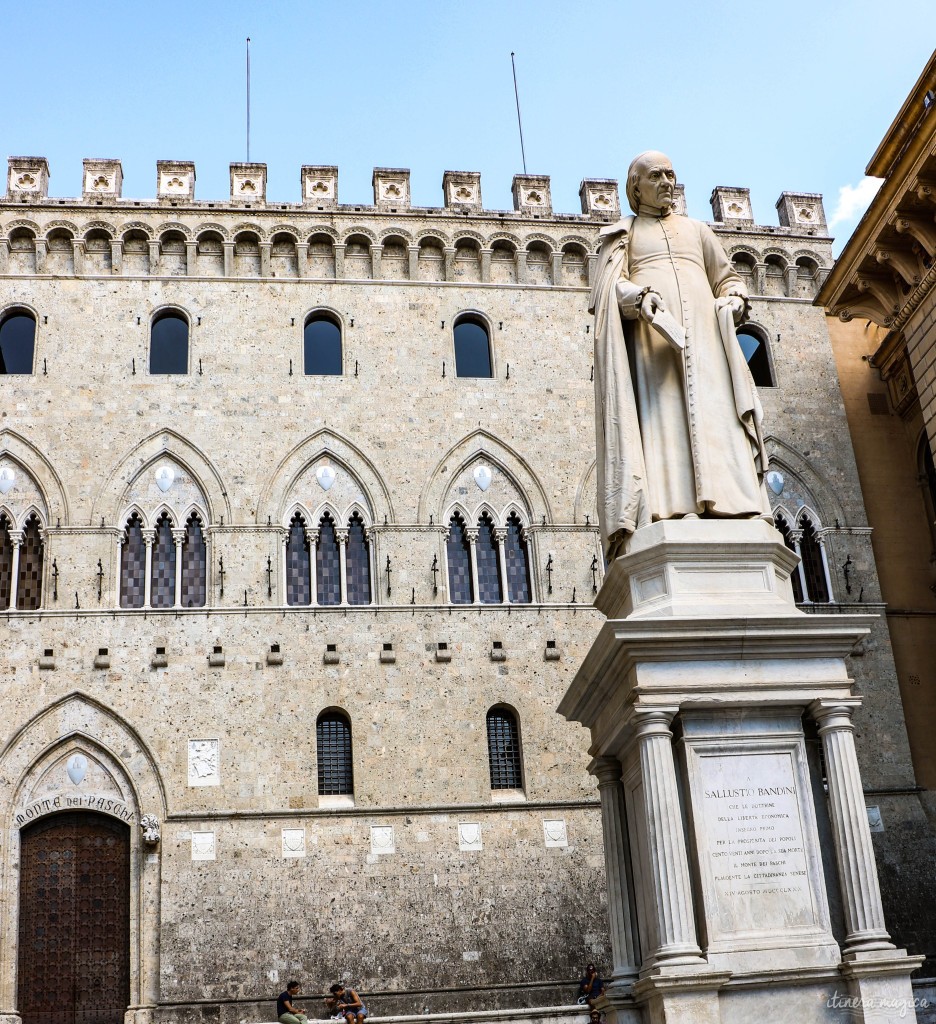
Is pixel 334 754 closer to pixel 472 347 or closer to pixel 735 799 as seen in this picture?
pixel 472 347

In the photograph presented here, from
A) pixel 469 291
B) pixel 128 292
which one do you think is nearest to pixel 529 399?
pixel 469 291

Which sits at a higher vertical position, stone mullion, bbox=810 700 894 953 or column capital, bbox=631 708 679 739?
column capital, bbox=631 708 679 739

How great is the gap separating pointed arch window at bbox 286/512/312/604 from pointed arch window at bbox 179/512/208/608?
1.34m

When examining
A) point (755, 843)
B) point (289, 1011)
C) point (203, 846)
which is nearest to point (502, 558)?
point (203, 846)

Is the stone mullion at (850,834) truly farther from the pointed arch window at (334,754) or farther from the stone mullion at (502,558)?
the stone mullion at (502,558)

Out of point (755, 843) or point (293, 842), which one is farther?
point (293, 842)

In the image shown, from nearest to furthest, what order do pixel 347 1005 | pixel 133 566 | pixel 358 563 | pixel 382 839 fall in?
1. pixel 347 1005
2. pixel 382 839
3. pixel 133 566
4. pixel 358 563

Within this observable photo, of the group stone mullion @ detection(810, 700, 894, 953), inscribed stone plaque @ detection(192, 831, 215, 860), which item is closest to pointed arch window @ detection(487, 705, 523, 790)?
inscribed stone plaque @ detection(192, 831, 215, 860)

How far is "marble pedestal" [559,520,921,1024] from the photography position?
6332 mm

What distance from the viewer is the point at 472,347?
23641mm

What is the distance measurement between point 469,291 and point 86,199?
7048 mm

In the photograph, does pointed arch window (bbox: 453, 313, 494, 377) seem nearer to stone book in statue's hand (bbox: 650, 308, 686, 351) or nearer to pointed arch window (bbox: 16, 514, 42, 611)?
pointed arch window (bbox: 16, 514, 42, 611)

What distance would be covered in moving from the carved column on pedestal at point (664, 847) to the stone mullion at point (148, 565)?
15.2 m

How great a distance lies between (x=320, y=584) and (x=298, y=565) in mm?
487
